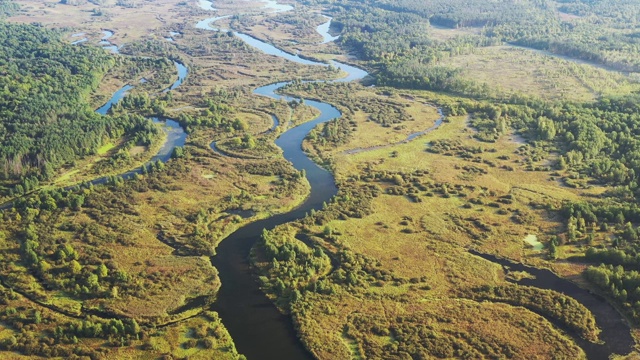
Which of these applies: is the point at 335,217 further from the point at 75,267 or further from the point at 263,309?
the point at 75,267

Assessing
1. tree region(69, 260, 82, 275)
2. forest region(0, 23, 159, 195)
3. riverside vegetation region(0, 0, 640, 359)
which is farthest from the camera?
forest region(0, 23, 159, 195)

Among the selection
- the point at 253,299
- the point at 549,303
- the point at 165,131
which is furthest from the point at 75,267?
→ the point at 549,303

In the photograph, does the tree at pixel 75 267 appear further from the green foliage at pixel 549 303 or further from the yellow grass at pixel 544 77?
the yellow grass at pixel 544 77

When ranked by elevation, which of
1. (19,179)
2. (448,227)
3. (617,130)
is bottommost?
(19,179)

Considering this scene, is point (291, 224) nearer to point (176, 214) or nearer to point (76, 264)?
point (176, 214)

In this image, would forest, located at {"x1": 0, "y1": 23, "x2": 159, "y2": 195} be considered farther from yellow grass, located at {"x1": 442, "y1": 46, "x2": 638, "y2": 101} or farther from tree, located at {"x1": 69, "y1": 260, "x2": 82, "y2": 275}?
yellow grass, located at {"x1": 442, "y1": 46, "x2": 638, "y2": 101}

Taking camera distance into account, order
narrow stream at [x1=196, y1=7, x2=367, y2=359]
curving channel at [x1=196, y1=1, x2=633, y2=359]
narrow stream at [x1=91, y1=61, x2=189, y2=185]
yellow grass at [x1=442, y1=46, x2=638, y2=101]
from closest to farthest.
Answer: curving channel at [x1=196, y1=1, x2=633, y2=359]
narrow stream at [x1=196, y1=7, x2=367, y2=359]
narrow stream at [x1=91, y1=61, x2=189, y2=185]
yellow grass at [x1=442, y1=46, x2=638, y2=101]

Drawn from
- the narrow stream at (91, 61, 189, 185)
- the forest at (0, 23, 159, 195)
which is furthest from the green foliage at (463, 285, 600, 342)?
the forest at (0, 23, 159, 195)

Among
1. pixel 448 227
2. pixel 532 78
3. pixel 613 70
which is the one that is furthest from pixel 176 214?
pixel 613 70

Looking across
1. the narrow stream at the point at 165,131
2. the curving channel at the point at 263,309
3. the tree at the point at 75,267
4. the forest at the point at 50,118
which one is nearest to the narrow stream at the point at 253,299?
the curving channel at the point at 263,309
